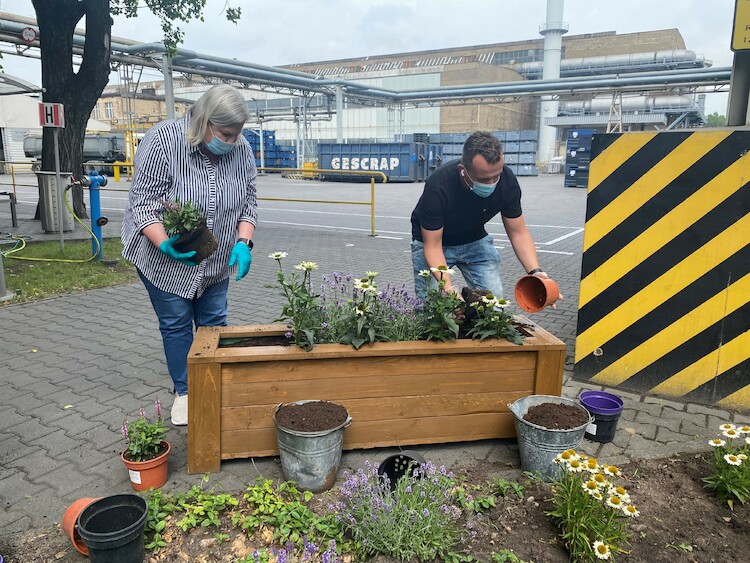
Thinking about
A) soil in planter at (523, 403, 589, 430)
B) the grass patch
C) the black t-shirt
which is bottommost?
the grass patch

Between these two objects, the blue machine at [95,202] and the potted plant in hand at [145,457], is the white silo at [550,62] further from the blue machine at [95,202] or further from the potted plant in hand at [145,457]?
the potted plant in hand at [145,457]

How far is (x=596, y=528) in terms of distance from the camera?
7.29 ft

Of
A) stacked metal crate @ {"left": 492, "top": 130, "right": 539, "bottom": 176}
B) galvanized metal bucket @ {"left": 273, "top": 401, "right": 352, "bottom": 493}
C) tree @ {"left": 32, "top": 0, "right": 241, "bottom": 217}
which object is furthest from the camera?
stacked metal crate @ {"left": 492, "top": 130, "right": 539, "bottom": 176}

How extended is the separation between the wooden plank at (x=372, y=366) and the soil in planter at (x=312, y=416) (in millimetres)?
145

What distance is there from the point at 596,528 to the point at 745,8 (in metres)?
3.26

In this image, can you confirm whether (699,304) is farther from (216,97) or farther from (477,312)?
(216,97)

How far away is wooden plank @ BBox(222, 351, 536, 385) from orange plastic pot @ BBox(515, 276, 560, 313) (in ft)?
0.97

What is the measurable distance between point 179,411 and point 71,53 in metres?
9.76

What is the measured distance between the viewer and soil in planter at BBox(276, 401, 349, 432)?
8.69ft

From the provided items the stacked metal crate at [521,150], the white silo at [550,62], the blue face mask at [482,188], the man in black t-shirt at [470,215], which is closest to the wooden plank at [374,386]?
the man in black t-shirt at [470,215]

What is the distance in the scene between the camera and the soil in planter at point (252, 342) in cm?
312

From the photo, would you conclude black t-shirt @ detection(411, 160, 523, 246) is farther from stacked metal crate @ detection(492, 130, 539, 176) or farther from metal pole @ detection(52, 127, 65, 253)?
stacked metal crate @ detection(492, 130, 539, 176)

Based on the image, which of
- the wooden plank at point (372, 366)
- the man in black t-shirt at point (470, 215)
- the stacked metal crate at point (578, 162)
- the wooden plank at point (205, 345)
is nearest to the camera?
the wooden plank at point (205, 345)

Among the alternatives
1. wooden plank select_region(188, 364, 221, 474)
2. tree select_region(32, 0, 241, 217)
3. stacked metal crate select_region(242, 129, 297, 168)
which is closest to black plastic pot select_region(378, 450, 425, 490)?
wooden plank select_region(188, 364, 221, 474)
